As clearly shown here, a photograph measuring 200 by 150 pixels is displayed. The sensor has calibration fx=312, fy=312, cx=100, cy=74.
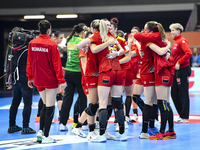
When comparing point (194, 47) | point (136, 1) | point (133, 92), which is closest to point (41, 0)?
point (136, 1)

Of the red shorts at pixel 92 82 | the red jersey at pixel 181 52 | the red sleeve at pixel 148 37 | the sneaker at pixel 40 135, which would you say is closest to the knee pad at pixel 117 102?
the red shorts at pixel 92 82

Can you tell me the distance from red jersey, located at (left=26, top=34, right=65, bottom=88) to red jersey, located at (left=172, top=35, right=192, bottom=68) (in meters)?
2.71

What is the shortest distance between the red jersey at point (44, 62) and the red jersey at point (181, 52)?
271 centimetres

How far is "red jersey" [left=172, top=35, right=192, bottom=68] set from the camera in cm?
590

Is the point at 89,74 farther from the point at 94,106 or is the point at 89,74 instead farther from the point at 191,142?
the point at 191,142

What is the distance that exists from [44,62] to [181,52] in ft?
9.71

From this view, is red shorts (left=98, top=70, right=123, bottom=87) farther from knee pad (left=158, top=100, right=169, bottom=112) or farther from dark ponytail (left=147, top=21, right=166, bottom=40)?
dark ponytail (left=147, top=21, right=166, bottom=40)

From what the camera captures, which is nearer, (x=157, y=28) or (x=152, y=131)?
(x=157, y=28)

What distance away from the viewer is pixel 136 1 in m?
14.0

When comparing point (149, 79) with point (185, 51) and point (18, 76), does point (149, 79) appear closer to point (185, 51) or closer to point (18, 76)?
point (185, 51)

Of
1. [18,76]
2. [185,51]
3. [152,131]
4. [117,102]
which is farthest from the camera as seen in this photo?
[185,51]

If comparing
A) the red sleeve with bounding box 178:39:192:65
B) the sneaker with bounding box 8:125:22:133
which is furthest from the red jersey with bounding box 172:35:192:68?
the sneaker with bounding box 8:125:22:133

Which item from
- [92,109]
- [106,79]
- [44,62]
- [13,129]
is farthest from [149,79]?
[13,129]

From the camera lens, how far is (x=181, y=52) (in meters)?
6.07
